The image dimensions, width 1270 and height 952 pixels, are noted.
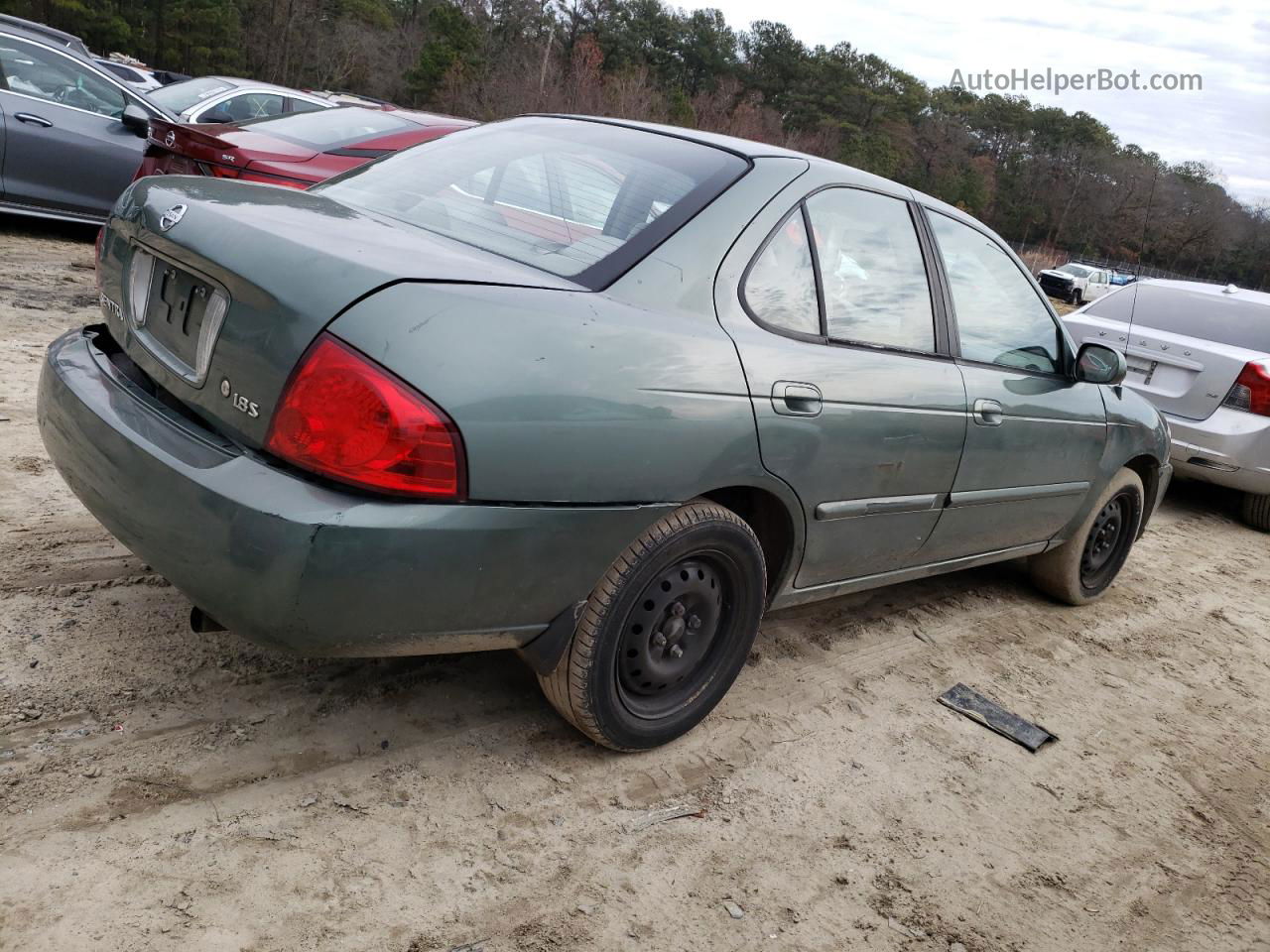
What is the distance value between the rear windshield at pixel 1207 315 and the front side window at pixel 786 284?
5248 millimetres

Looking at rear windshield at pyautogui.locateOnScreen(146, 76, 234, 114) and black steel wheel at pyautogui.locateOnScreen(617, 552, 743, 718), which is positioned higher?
rear windshield at pyautogui.locateOnScreen(146, 76, 234, 114)

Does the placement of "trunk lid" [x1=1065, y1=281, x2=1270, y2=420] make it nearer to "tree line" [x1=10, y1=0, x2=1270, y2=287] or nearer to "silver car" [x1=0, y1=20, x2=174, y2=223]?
"silver car" [x1=0, y1=20, x2=174, y2=223]

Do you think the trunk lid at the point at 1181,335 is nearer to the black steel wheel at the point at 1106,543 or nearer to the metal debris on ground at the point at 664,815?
the black steel wheel at the point at 1106,543

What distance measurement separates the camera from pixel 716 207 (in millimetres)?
2699

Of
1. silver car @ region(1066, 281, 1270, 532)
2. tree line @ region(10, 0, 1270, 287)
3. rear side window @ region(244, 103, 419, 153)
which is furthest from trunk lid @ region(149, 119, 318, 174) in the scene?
tree line @ region(10, 0, 1270, 287)

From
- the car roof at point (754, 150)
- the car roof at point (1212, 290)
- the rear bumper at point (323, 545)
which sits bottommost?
the rear bumper at point (323, 545)

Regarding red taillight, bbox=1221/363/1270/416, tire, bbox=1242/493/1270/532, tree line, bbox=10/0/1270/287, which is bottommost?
tire, bbox=1242/493/1270/532

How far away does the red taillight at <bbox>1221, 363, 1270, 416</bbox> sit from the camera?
6.57m

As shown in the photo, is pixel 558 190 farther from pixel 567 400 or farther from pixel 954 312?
pixel 954 312

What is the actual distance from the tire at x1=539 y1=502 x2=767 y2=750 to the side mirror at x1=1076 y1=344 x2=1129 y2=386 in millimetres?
1876

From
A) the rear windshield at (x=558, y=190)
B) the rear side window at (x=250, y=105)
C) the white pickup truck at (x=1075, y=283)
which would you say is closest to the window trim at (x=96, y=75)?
the rear side window at (x=250, y=105)

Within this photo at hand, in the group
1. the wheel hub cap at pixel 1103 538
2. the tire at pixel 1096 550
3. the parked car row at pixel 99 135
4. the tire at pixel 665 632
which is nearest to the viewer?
the tire at pixel 665 632

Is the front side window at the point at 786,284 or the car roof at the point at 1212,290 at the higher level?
the car roof at the point at 1212,290

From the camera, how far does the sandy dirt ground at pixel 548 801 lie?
83.6 inches
